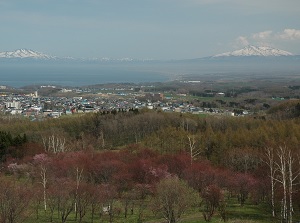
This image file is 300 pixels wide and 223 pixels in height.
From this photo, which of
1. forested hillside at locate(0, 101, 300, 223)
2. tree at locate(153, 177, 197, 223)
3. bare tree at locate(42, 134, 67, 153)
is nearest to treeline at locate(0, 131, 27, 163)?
forested hillside at locate(0, 101, 300, 223)

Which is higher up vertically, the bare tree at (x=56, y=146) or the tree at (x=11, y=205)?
the tree at (x=11, y=205)

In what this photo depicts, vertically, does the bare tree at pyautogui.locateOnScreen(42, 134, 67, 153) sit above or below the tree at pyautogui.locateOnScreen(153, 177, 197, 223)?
below

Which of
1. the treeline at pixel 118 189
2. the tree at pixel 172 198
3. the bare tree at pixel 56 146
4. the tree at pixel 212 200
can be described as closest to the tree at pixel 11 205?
the treeline at pixel 118 189

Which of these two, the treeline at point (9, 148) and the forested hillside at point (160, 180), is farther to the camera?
the treeline at point (9, 148)

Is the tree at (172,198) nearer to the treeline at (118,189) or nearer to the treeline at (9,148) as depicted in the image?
the treeline at (118,189)

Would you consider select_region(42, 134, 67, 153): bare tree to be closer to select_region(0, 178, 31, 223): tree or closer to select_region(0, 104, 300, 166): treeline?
select_region(0, 104, 300, 166): treeline

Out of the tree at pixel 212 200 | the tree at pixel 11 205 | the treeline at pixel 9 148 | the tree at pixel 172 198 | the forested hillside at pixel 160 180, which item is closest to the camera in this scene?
the tree at pixel 11 205

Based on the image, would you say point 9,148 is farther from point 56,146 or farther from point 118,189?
point 118,189

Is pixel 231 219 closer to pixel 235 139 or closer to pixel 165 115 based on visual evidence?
pixel 235 139
